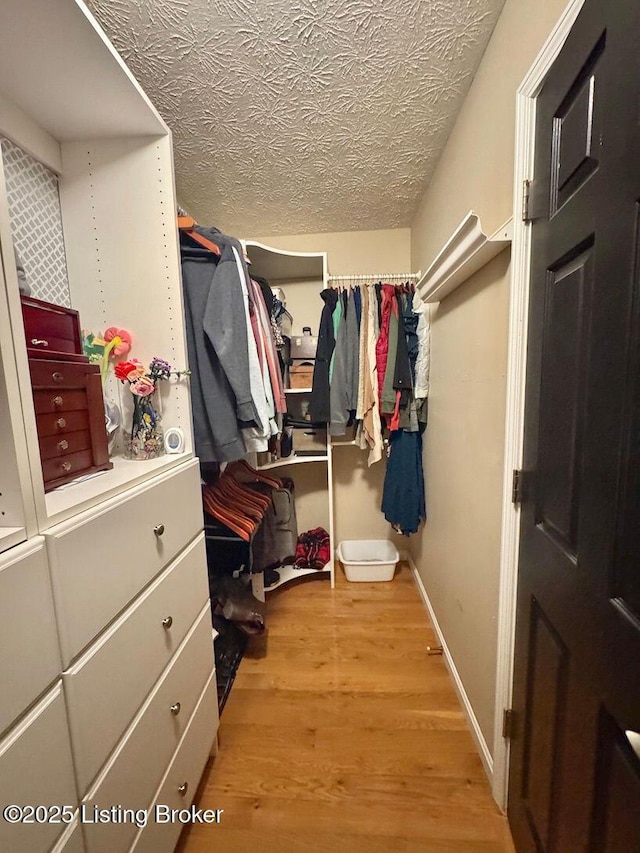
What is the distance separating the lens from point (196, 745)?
990 millimetres

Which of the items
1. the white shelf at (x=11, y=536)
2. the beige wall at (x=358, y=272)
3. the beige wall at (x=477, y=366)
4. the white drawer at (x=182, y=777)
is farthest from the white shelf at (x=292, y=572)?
the white shelf at (x=11, y=536)

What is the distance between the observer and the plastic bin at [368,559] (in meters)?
2.20

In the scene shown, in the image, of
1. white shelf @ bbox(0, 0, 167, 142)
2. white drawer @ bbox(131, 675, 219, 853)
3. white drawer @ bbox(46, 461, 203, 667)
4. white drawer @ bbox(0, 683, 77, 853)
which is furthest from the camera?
white drawer @ bbox(131, 675, 219, 853)

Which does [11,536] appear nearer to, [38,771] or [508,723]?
[38,771]

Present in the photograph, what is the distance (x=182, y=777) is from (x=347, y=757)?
576 millimetres

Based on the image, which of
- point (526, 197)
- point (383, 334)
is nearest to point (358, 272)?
point (383, 334)

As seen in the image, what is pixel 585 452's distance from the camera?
1.99ft

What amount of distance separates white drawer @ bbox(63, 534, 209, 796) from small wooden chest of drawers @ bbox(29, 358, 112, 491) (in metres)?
0.34

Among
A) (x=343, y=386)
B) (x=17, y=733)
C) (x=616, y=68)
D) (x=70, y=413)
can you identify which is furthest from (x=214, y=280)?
(x=17, y=733)

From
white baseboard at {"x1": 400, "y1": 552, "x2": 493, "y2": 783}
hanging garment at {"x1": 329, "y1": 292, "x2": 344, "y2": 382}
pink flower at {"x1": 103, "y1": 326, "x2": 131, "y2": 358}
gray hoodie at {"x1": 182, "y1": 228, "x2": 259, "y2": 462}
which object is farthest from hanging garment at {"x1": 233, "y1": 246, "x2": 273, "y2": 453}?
white baseboard at {"x1": 400, "y1": 552, "x2": 493, "y2": 783}

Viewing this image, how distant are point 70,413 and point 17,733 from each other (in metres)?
0.58

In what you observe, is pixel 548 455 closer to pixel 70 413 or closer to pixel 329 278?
pixel 70 413

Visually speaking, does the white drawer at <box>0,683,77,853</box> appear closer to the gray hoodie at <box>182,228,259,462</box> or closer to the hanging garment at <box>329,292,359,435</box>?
the gray hoodie at <box>182,228,259,462</box>

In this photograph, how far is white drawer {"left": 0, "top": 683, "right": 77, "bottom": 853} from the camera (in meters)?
0.46
